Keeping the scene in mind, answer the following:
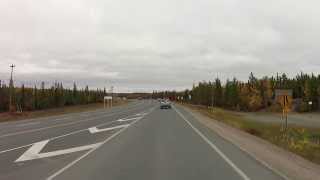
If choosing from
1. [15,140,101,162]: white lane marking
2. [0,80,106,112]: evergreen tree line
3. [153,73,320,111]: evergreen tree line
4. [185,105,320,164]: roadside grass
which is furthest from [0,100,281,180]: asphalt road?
[153,73,320,111]: evergreen tree line

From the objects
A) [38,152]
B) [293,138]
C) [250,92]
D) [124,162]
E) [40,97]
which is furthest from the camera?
[250,92]

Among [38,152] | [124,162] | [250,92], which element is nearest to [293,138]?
[38,152]

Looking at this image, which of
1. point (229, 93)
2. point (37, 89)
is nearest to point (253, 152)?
point (37, 89)

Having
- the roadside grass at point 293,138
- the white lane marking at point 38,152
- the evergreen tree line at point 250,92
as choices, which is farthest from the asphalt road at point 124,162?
the evergreen tree line at point 250,92

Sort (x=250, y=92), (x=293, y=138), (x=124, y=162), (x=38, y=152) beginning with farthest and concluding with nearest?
(x=250, y=92) → (x=293, y=138) → (x=38, y=152) → (x=124, y=162)

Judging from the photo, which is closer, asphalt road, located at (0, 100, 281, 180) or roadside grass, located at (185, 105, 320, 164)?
asphalt road, located at (0, 100, 281, 180)

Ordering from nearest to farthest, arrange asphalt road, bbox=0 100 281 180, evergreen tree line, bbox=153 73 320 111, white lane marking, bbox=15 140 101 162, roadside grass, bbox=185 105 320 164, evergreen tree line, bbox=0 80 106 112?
asphalt road, bbox=0 100 281 180, white lane marking, bbox=15 140 101 162, roadside grass, bbox=185 105 320 164, evergreen tree line, bbox=0 80 106 112, evergreen tree line, bbox=153 73 320 111

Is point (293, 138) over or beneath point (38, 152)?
beneath

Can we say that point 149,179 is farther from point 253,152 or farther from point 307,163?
point 253,152

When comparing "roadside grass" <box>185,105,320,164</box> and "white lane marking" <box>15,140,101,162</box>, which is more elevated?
"white lane marking" <box>15,140,101,162</box>

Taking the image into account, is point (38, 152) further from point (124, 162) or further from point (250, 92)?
point (250, 92)

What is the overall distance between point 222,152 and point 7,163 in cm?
735

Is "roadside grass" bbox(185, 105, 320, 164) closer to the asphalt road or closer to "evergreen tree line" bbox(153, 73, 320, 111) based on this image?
the asphalt road

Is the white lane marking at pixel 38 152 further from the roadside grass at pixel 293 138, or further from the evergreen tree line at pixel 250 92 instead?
the evergreen tree line at pixel 250 92
